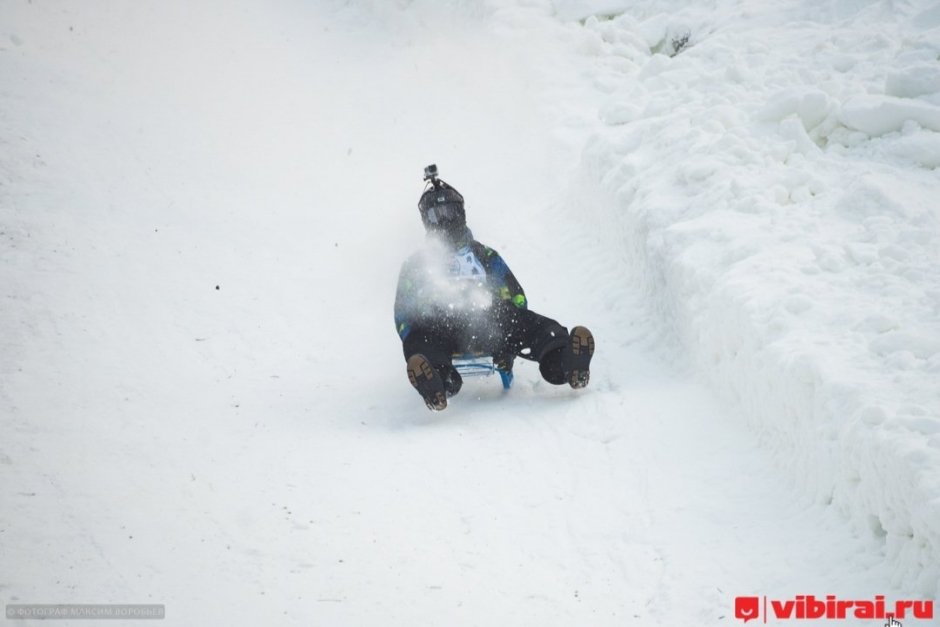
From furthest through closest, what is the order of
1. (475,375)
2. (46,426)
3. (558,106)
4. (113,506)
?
(558,106)
(475,375)
(46,426)
(113,506)

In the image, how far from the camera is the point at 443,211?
6496 mm

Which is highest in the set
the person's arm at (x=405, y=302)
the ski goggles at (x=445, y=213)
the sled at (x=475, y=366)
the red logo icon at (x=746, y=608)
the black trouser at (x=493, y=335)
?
the ski goggles at (x=445, y=213)

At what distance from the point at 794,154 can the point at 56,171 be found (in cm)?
703

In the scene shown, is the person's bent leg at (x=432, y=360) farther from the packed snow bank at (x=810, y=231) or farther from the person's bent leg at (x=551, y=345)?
the packed snow bank at (x=810, y=231)

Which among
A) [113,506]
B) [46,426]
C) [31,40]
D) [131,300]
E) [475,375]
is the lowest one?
[113,506]

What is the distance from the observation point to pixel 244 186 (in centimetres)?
912

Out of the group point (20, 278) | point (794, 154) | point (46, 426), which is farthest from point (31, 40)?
point (794, 154)

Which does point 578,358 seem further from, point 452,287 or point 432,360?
point 452,287

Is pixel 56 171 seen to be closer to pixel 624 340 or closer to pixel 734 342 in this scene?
pixel 624 340

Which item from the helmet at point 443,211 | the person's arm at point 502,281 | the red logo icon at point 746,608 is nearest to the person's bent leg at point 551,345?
the person's arm at point 502,281

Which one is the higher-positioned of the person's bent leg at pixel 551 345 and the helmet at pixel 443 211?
the helmet at pixel 443 211

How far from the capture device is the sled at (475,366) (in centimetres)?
590

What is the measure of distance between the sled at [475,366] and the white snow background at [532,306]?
224mm

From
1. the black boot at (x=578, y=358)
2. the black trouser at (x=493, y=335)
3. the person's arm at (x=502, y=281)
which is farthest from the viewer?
the person's arm at (x=502, y=281)
